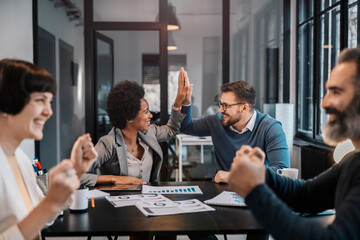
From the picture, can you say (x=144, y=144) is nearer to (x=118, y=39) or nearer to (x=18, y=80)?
(x=18, y=80)

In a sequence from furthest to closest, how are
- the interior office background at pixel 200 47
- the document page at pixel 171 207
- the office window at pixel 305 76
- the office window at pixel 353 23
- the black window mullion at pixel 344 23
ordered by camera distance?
the office window at pixel 305 76 → the interior office background at pixel 200 47 → the black window mullion at pixel 344 23 → the office window at pixel 353 23 → the document page at pixel 171 207

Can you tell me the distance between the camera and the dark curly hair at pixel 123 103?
252 centimetres

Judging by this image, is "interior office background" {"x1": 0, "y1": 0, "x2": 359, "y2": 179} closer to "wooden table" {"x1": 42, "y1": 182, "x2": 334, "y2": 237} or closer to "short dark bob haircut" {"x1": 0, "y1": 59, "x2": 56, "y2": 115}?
"wooden table" {"x1": 42, "y1": 182, "x2": 334, "y2": 237}

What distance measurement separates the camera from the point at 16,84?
3.62 ft

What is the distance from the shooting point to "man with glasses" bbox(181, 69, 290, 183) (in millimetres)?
2447

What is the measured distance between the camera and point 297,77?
5359 millimetres

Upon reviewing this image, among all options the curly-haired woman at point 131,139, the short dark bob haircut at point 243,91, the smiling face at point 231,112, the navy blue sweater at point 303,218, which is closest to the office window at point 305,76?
the short dark bob haircut at point 243,91

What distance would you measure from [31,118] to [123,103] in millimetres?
1421

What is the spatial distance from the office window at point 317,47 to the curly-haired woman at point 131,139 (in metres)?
2.33

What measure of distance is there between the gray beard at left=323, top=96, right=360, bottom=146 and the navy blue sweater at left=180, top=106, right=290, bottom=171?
43.9 inches

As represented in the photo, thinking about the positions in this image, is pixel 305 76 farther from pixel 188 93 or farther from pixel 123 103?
pixel 123 103

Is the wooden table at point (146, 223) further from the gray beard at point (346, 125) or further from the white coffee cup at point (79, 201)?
the gray beard at point (346, 125)

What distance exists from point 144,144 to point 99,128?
2.55 metres

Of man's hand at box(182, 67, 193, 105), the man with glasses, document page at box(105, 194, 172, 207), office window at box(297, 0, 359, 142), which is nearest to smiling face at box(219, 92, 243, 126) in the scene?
the man with glasses
